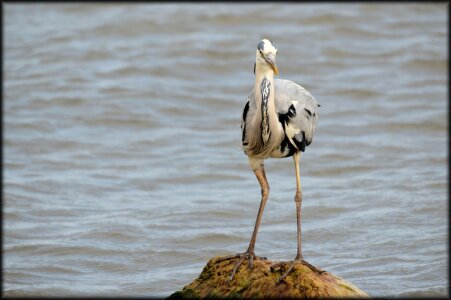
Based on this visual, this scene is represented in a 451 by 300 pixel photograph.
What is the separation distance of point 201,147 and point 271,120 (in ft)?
27.5

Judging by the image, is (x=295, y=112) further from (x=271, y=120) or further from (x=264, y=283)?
(x=264, y=283)

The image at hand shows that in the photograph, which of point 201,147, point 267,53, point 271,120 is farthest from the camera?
point 201,147

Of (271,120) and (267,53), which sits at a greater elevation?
(267,53)

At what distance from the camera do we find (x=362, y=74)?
2000 centimetres

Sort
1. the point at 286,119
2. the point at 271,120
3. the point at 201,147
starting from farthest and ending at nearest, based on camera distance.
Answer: the point at 201,147, the point at 286,119, the point at 271,120

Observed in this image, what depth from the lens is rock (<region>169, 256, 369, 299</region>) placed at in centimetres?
695

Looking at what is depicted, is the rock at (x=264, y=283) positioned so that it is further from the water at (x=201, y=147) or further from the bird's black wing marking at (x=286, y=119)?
the water at (x=201, y=147)

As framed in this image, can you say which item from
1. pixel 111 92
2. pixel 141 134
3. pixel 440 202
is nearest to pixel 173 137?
pixel 141 134

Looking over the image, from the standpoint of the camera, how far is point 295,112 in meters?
7.76

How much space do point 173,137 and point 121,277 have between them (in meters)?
6.19

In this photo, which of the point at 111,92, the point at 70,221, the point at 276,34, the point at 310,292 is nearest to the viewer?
the point at 310,292

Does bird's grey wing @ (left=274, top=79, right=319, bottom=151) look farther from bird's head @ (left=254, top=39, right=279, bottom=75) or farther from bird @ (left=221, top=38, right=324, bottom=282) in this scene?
bird's head @ (left=254, top=39, right=279, bottom=75)

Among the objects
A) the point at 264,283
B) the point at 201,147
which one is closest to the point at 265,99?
the point at 264,283

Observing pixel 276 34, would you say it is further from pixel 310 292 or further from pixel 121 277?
pixel 310 292
